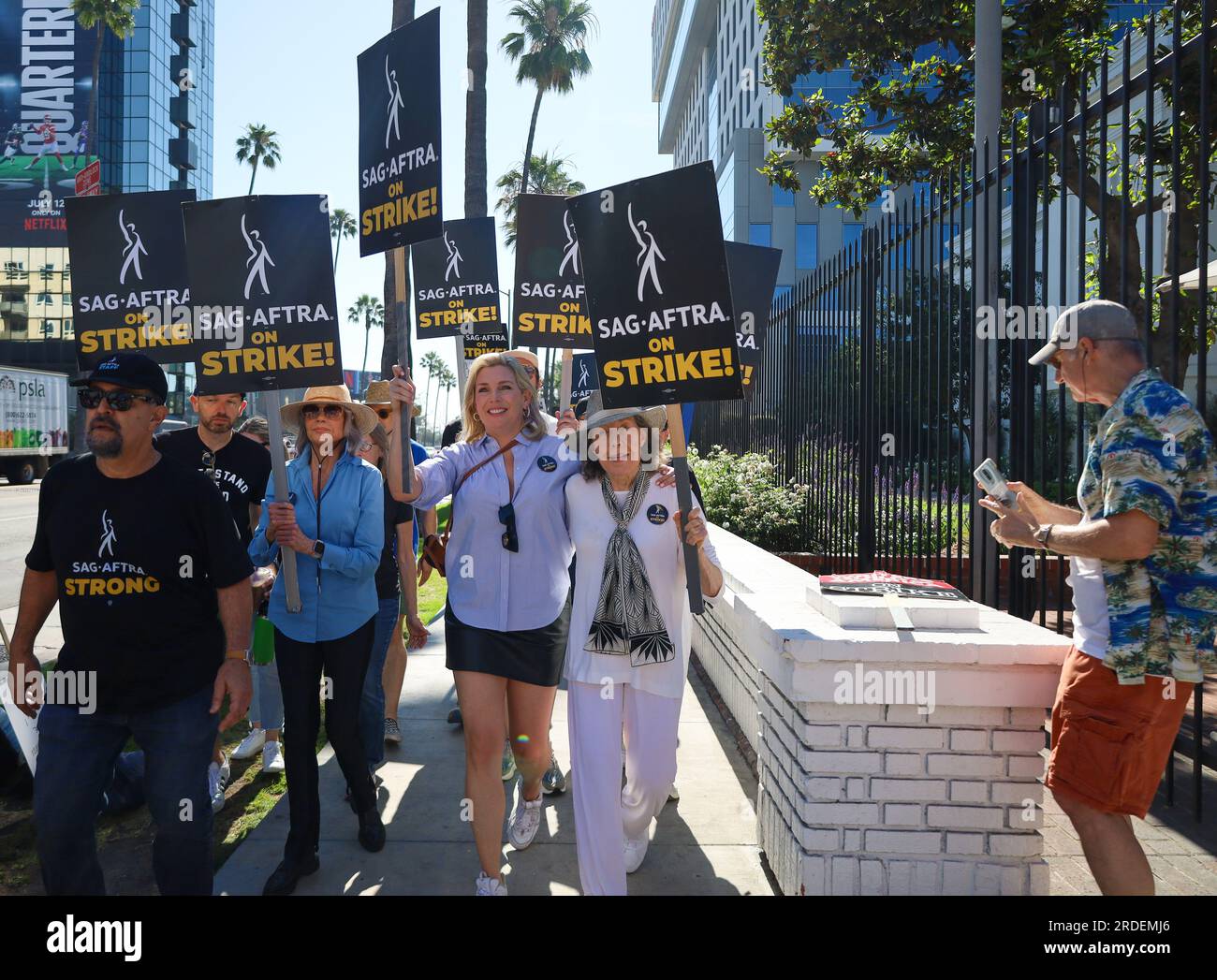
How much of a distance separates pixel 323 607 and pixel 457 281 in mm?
5130

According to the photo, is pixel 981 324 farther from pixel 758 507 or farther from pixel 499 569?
pixel 758 507

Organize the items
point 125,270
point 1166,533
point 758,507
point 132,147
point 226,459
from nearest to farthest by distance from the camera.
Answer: point 1166,533, point 226,459, point 125,270, point 758,507, point 132,147

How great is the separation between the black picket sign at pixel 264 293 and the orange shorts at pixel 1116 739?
3.30 m

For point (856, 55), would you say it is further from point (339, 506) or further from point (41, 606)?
point (41, 606)

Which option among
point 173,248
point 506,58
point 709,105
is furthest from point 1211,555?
point 709,105

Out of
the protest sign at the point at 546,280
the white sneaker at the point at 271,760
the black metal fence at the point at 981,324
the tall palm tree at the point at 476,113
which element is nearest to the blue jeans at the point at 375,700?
the white sneaker at the point at 271,760

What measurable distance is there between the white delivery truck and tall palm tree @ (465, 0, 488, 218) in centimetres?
2192

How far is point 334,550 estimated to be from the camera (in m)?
4.13

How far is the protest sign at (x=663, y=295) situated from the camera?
370 cm

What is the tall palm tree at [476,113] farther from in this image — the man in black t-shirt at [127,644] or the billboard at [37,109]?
the billboard at [37,109]

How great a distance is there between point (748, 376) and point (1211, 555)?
5834 mm

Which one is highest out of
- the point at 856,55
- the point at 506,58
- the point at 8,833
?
the point at 506,58

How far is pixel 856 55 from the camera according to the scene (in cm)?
1155

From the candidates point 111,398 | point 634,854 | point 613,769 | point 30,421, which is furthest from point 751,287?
point 30,421
